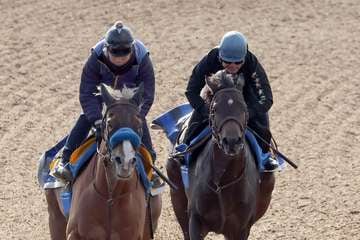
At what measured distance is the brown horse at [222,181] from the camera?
781 centimetres

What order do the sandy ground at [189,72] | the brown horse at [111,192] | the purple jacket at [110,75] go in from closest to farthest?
the brown horse at [111,192], the purple jacket at [110,75], the sandy ground at [189,72]

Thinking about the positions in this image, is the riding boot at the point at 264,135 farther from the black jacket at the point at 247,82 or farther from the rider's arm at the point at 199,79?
the rider's arm at the point at 199,79

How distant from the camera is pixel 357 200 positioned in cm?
1111

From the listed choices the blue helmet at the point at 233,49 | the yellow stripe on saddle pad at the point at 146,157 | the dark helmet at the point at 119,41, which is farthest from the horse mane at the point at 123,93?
the blue helmet at the point at 233,49

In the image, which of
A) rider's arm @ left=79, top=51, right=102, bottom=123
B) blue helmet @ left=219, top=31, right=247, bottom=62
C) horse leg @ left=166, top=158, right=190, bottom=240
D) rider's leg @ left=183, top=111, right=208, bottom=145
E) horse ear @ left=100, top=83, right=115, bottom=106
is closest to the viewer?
horse ear @ left=100, top=83, right=115, bottom=106

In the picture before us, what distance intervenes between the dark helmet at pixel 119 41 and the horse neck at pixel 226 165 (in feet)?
4.98

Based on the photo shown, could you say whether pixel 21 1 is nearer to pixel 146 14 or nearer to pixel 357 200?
pixel 146 14

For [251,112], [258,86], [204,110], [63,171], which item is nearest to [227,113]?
[251,112]

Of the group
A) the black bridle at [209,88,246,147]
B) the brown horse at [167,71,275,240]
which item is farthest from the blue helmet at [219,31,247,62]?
the black bridle at [209,88,246,147]

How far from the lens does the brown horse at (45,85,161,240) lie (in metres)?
6.59

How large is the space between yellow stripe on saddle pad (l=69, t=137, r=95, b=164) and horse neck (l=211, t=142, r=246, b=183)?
1247mm

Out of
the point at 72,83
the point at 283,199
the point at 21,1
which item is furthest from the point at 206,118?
the point at 21,1

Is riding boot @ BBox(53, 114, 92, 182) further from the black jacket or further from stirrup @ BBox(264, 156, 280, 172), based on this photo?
stirrup @ BBox(264, 156, 280, 172)

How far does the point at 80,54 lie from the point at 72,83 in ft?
5.45
